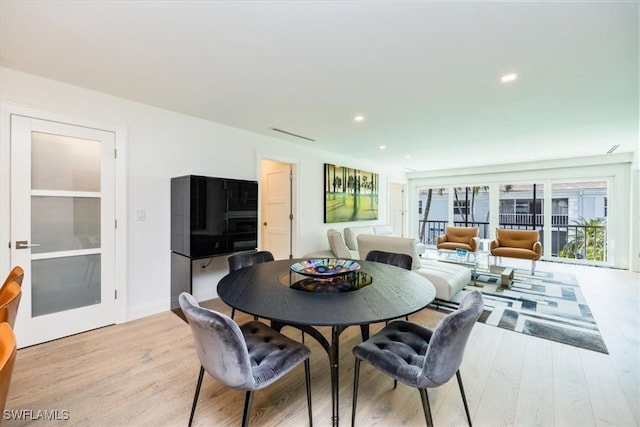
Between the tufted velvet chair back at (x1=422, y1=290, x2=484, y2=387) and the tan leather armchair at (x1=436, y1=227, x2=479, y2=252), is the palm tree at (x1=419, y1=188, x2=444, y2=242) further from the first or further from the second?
the tufted velvet chair back at (x1=422, y1=290, x2=484, y2=387)

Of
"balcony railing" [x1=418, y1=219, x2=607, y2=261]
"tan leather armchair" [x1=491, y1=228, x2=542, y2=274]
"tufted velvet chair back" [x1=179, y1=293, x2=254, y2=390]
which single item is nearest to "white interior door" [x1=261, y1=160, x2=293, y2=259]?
"tufted velvet chair back" [x1=179, y1=293, x2=254, y2=390]

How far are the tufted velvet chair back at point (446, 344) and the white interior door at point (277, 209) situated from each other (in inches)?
142

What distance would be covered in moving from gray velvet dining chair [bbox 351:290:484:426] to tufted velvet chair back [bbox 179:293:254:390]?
633 millimetres

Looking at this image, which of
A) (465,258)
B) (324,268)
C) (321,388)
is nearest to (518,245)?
(465,258)

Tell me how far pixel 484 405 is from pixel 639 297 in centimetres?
391

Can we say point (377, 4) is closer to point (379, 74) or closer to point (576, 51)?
point (379, 74)

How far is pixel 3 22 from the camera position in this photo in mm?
1710

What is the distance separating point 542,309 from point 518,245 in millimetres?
2576

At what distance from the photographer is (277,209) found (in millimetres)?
5016

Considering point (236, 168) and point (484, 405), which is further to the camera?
point (236, 168)

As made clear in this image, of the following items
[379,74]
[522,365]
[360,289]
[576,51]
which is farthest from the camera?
[379,74]

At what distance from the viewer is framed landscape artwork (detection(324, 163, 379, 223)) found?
5.33 metres

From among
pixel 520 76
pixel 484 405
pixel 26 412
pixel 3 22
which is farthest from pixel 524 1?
pixel 26 412

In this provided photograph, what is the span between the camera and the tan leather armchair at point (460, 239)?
5773mm
